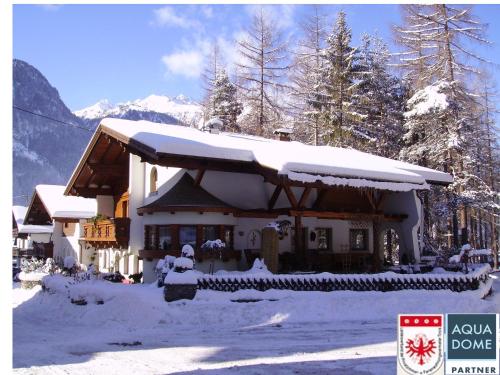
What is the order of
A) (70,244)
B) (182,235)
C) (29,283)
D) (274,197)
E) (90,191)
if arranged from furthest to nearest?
1. (70,244)
2. (90,191)
3. (29,283)
4. (274,197)
5. (182,235)

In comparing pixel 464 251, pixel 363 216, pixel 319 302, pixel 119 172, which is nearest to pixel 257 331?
pixel 319 302

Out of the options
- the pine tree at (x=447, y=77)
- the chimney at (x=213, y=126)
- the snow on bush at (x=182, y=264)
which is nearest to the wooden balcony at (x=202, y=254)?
the snow on bush at (x=182, y=264)

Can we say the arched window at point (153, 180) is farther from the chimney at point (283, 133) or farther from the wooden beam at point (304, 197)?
the chimney at point (283, 133)

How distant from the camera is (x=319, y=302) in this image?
14727 millimetres

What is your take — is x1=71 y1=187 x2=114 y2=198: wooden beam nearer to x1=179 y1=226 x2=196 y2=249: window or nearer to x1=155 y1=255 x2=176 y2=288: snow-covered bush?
x1=179 y1=226 x2=196 y2=249: window

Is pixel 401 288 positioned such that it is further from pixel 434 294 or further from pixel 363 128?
pixel 363 128

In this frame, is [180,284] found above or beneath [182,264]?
beneath

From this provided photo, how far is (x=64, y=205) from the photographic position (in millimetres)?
32438

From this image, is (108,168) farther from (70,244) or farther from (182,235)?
(70,244)

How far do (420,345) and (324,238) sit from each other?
15.4 meters

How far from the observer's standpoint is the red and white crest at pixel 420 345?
6.53m

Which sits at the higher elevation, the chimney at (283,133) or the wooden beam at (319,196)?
the chimney at (283,133)

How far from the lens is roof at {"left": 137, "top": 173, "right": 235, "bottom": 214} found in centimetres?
1731

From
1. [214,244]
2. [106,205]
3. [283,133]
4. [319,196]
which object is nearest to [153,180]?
[214,244]
